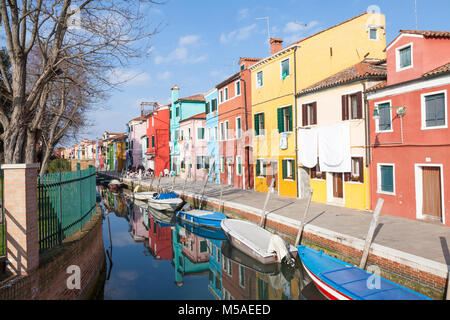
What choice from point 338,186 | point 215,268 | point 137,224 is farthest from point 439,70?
point 137,224

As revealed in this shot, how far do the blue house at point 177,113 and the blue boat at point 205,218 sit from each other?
20.6m

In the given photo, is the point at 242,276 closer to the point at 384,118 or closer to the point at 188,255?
the point at 188,255

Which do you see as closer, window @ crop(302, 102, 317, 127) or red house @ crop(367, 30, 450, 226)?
red house @ crop(367, 30, 450, 226)

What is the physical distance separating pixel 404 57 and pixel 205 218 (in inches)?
457

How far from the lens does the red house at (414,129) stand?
1171 cm

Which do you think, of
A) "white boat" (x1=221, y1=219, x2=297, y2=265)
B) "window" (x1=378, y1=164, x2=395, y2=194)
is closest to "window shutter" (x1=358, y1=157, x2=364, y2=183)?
"window" (x1=378, y1=164, x2=395, y2=194)

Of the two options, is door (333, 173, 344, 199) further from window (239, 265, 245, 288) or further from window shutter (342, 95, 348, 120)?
window (239, 265, 245, 288)

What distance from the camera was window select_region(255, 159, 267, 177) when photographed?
896 inches

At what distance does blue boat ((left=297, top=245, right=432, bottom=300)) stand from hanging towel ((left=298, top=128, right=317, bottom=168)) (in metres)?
8.75

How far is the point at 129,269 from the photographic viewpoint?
12.6 meters

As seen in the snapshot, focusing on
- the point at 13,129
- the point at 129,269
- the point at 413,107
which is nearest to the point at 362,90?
the point at 413,107

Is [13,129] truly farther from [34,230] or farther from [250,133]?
[250,133]

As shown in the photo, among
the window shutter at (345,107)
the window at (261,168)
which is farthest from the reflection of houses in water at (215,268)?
the window shutter at (345,107)

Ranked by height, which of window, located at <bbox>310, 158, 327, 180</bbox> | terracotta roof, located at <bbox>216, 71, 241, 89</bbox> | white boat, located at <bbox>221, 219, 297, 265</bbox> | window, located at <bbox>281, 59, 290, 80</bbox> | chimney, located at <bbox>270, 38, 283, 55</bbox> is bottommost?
white boat, located at <bbox>221, 219, 297, 265</bbox>
